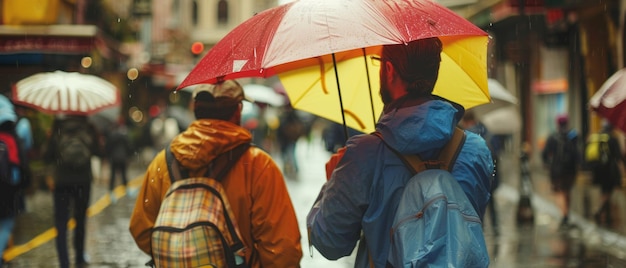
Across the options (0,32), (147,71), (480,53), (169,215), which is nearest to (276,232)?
(169,215)

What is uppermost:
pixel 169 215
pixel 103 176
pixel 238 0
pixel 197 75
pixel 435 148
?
pixel 238 0

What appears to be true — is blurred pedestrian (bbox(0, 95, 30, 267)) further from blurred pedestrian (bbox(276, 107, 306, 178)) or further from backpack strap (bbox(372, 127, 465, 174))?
blurred pedestrian (bbox(276, 107, 306, 178))

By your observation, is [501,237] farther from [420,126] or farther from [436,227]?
[436,227]

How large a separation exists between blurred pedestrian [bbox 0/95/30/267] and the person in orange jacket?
11.3ft

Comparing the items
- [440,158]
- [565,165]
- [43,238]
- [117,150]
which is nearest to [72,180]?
[43,238]

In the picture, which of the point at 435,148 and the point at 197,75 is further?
the point at 197,75

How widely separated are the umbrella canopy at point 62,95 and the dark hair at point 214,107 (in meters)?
5.66

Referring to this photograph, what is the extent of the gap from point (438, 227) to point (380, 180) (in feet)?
1.41

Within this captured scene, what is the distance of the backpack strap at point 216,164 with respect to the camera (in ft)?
14.8

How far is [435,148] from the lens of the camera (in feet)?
11.6

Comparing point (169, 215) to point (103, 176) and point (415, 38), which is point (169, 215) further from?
point (103, 176)

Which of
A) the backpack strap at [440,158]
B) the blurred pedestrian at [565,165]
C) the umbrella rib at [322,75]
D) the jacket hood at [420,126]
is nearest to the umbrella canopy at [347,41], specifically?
the umbrella rib at [322,75]

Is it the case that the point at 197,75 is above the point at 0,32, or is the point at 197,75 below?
below

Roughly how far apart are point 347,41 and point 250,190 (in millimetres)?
1272
